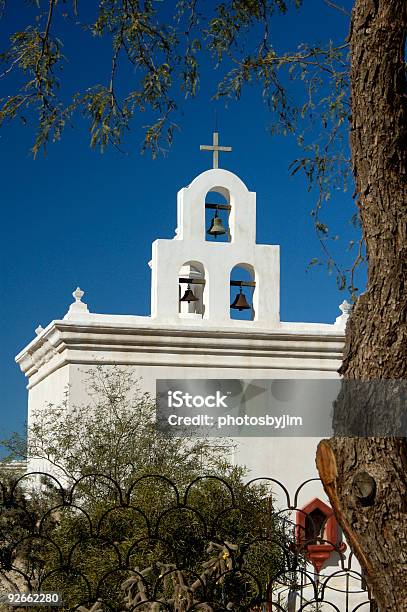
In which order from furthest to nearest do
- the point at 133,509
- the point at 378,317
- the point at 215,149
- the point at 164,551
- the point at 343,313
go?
the point at 215,149, the point at 343,313, the point at 164,551, the point at 133,509, the point at 378,317

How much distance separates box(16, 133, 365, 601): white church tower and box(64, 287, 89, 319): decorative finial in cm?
1

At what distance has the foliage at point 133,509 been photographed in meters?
3.81

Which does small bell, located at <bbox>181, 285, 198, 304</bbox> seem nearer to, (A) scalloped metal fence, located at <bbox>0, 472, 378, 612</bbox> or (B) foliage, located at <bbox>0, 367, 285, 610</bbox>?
(B) foliage, located at <bbox>0, 367, 285, 610</bbox>

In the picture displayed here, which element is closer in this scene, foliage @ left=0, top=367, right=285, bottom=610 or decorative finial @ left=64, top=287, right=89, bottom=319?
foliage @ left=0, top=367, right=285, bottom=610

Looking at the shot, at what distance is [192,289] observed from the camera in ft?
34.9

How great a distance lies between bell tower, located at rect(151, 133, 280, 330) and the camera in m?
9.63

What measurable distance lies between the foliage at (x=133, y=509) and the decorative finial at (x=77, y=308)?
607 millimetres

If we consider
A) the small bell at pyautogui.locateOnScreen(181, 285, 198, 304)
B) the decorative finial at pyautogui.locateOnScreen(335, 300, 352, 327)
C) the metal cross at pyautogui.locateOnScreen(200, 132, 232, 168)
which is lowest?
the decorative finial at pyautogui.locateOnScreen(335, 300, 352, 327)

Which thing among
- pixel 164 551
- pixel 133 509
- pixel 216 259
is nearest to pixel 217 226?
pixel 216 259

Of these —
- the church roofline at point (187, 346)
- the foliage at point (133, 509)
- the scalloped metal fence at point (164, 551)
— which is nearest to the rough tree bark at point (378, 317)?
the foliage at point (133, 509)

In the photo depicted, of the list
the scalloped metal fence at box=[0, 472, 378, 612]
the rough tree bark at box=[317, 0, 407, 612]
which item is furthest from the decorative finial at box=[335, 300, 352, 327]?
the rough tree bark at box=[317, 0, 407, 612]

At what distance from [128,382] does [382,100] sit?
639cm

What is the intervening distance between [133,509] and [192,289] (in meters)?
6.45

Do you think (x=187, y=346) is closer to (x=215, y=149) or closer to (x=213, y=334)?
(x=213, y=334)
